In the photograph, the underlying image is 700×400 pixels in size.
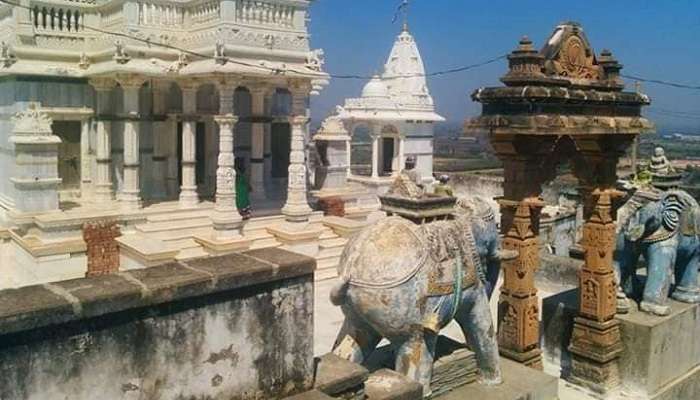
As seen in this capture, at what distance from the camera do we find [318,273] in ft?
48.9

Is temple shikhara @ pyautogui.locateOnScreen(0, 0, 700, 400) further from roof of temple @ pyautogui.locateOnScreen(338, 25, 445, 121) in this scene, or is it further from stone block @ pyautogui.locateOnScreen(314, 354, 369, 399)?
roof of temple @ pyautogui.locateOnScreen(338, 25, 445, 121)

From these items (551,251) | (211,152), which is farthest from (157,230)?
(551,251)

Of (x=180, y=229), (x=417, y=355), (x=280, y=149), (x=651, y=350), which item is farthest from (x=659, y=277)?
(x=280, y=149)

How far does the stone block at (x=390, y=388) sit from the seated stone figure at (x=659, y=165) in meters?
5.51

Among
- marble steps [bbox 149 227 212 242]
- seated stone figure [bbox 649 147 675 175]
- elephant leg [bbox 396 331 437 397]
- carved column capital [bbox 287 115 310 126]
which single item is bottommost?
marble steps [bbox 149 227 212 242]

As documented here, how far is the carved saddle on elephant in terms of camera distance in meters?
5.29

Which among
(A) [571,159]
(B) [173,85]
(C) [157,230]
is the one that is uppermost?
(B) [173,85]

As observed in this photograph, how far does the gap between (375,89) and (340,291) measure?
2177 cm

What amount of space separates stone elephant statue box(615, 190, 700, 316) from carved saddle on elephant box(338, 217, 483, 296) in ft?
12.1

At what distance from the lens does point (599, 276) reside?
7801 mm

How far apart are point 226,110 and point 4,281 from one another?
6.22 m

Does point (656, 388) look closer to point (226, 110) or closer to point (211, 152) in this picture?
point (226, 110)

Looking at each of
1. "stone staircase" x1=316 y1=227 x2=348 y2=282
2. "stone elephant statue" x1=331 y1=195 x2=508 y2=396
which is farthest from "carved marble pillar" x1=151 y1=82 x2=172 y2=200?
"stone elephant statue" x1=331 y1=195 x2=508 y2=396

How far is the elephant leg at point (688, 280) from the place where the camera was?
340 inches
